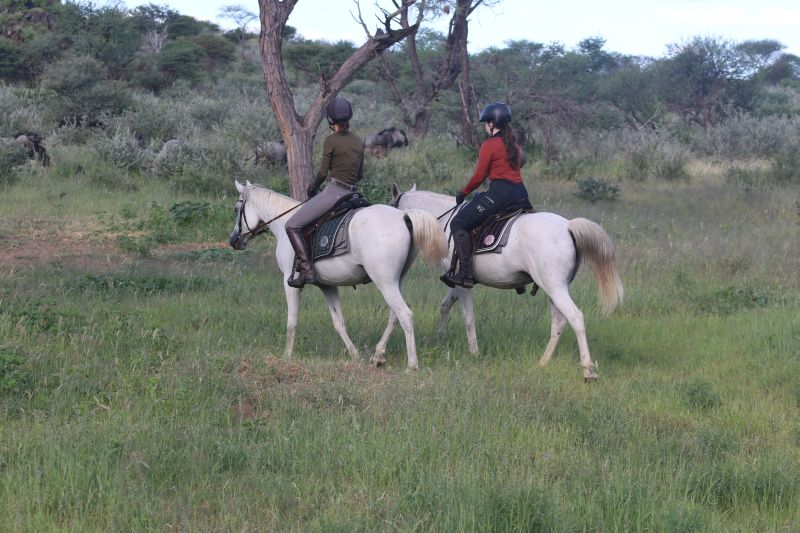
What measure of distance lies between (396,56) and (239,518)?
43.8 m

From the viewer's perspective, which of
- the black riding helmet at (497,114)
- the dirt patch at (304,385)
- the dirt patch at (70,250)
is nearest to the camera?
the dirt patch at (304,385)

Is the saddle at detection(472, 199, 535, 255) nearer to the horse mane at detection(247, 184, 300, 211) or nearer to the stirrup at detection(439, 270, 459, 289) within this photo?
the stirrup at detection(439, 270, 459, 289)

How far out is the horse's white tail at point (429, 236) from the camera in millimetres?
7805

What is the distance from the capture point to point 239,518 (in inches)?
173

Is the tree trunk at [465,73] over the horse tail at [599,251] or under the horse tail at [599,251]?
over

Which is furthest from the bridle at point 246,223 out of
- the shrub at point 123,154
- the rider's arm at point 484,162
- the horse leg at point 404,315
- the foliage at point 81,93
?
the foliage at point 81,93

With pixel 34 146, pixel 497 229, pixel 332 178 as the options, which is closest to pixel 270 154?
pixel 34 146

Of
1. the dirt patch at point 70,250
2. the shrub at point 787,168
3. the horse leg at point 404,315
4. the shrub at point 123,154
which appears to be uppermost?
the shrub at point 787,168

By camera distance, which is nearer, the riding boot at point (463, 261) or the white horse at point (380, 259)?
the white horse at point (380, 259)

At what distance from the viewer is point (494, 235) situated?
8.33m

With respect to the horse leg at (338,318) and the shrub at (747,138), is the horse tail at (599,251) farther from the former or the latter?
the shrub at (747,138)

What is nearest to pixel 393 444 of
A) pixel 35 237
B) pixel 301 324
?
pixel 301 324

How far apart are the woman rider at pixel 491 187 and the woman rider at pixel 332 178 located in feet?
3.66

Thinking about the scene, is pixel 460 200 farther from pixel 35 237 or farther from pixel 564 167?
pixel 564 167
